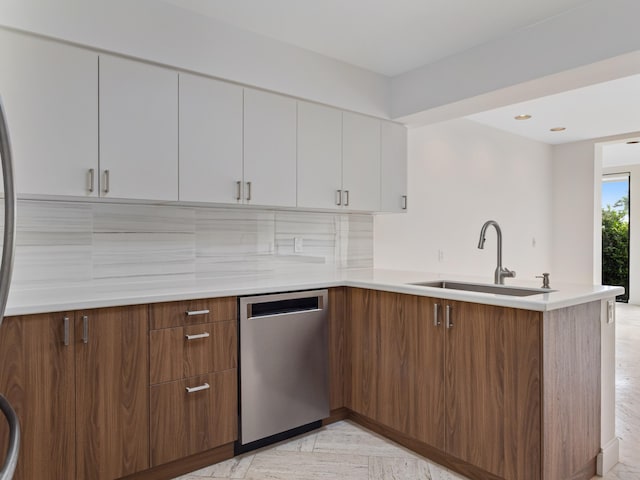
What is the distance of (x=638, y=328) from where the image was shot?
5.34 metres

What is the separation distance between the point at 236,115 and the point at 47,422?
1746 mm

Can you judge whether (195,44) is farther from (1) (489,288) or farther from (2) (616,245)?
(2) (616,245)

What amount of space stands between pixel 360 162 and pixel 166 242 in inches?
56.6

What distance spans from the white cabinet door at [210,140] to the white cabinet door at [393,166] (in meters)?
1.19

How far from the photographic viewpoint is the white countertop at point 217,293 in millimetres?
1699

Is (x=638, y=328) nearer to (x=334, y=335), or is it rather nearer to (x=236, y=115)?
(x=334, y=335)

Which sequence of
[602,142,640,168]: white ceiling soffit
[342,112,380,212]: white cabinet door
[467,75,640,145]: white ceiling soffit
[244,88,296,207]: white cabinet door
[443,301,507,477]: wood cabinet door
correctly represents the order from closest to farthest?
1. [443,301,507,477]: wood cabinet door
2. [244,88,296,207]: white cabinet door
3. [342,112,380,212]: white cabinet door
4. [467,75,640,145]: white ceiling soffit
5. [602,142,640,168]: white ceiling soffit

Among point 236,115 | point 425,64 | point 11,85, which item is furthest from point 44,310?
point 425,64

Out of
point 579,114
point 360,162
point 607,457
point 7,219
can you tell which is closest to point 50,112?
point 7,219

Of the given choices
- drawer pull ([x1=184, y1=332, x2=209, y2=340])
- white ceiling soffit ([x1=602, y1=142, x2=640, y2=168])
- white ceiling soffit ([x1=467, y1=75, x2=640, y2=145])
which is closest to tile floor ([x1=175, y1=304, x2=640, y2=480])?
drawer pull ([x1=184, y1=332, x2=209, y2=340])

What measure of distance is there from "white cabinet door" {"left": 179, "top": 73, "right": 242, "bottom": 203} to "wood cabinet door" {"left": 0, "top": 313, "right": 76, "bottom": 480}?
3.05 feet

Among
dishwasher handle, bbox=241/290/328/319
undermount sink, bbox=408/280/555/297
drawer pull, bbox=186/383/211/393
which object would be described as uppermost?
undermount sink, bbox=408/280/555/297

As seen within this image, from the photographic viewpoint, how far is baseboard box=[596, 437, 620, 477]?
6.72ft

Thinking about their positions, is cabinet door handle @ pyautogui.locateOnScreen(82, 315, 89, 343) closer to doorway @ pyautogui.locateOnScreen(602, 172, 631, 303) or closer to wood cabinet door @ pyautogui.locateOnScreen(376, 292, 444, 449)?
wood cabinet door @ pyautogui.locateOnScreen(376, 292, 444, 449)
